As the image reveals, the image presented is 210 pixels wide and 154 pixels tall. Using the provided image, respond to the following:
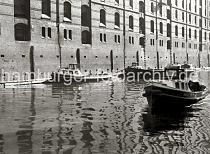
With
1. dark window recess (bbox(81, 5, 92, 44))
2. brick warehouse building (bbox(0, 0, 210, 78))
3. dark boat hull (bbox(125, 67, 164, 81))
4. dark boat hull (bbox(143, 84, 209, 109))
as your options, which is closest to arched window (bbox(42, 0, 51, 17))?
brick warehouse building (bbox(0, 0, 210, 78))

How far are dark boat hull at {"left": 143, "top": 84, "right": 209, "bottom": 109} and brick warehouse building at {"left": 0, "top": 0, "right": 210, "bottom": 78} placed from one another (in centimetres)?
1645

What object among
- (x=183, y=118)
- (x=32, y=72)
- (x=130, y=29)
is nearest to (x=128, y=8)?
(x=130, y=29)

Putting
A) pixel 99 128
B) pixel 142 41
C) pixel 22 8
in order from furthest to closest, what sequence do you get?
pixel 142 41
pixel 22 8
pixel 99 128

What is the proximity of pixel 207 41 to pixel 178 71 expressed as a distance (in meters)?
55.4

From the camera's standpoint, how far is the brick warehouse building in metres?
29.1

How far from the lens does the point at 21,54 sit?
28.9m

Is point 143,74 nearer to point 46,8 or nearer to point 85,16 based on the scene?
point 85,16

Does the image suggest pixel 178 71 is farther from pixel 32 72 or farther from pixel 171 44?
pixel 171 44

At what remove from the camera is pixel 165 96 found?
46.9ft

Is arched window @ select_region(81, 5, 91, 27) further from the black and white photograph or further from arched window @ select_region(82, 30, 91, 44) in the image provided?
arched window @ select_region(82, 30, 91, 44)

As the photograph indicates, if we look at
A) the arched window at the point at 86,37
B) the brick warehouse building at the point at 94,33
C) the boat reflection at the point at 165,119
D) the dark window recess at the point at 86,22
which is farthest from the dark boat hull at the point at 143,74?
the boat reflection at the point at 165,119

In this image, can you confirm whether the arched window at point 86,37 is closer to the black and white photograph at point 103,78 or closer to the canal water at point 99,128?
the black and white photograph at point 103,78

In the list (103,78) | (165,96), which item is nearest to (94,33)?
(103,78)

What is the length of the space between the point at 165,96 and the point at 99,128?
4.25 metres
